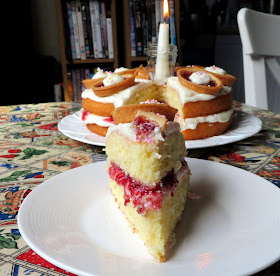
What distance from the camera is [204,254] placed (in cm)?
59

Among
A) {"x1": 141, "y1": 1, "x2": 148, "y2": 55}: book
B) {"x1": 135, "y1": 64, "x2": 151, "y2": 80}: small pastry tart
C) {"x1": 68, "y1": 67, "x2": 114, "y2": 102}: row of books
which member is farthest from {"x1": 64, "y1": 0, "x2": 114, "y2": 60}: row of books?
{"x1": 135, "y1": 64, "x2": 151, "y2": 80}: small pastry tart

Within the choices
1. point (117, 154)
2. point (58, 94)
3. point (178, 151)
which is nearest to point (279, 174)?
point (178, 151)

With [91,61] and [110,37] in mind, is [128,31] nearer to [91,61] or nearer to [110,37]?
[110,37]

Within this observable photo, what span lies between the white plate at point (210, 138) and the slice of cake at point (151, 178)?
374 mm

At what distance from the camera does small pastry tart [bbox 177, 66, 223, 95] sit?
1.28m

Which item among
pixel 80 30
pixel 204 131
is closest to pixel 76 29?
pixel 80 30

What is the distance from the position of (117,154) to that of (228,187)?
28 centimetres

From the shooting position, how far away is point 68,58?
2973 mm

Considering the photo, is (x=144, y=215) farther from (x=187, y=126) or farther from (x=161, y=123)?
(x=187, y=126)

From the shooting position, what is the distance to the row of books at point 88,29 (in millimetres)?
2910

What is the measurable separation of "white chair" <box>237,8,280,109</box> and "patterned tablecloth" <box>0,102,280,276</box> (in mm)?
249

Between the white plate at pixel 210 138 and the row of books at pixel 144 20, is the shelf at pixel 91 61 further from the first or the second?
the white plate at pixel 210 138

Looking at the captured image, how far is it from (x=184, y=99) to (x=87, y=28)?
1.94 meters

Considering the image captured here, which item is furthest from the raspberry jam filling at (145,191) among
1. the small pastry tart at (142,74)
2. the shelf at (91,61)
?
the shelf at (91,61)
